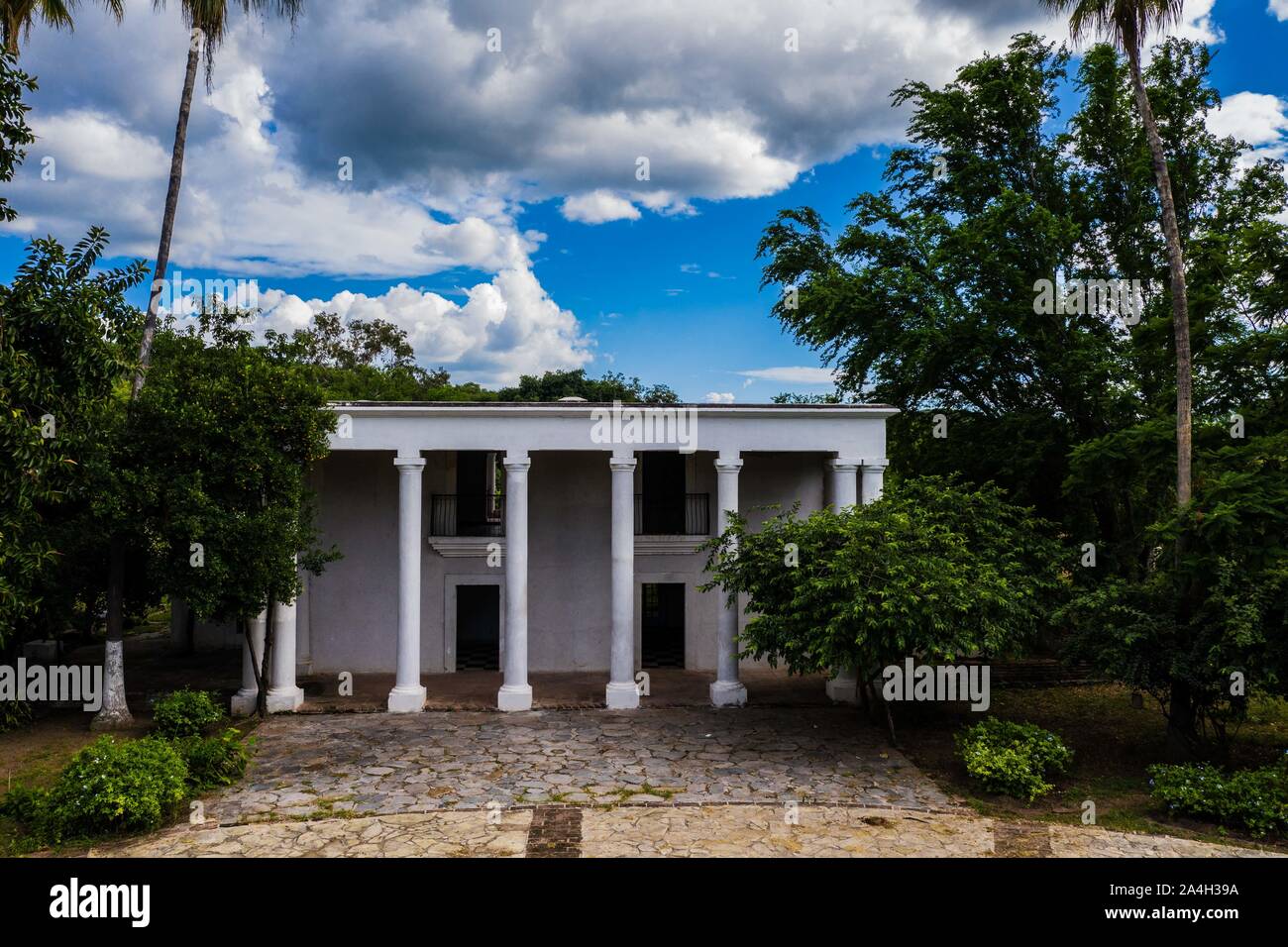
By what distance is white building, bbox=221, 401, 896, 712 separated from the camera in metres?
16.4

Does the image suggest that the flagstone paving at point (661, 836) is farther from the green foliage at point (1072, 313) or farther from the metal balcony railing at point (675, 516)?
the metal balcony railing at point (675, 516)

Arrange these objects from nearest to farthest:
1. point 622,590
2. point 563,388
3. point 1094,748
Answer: point 1094,748
point 622,590
point 563,388

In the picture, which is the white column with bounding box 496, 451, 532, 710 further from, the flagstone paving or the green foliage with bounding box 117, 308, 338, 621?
the flagstone paving

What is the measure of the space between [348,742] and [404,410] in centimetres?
645

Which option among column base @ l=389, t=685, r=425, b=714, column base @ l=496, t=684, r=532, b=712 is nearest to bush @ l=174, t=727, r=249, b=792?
column base @ l=389, t=685, r=425, b=714

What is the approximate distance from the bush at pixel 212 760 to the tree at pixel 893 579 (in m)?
8.45

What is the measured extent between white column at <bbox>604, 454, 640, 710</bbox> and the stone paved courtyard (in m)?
0.54

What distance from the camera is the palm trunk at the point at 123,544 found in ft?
48.1

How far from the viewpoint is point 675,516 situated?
20562 mm

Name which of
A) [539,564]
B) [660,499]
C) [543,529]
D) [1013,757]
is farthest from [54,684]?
[1013,757]

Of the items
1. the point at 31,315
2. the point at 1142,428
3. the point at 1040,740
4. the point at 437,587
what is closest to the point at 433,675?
the point at 437,587

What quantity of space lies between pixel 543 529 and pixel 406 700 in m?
5.51

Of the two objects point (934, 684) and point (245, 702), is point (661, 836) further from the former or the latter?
point (245, 702)

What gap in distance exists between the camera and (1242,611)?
435 inches
